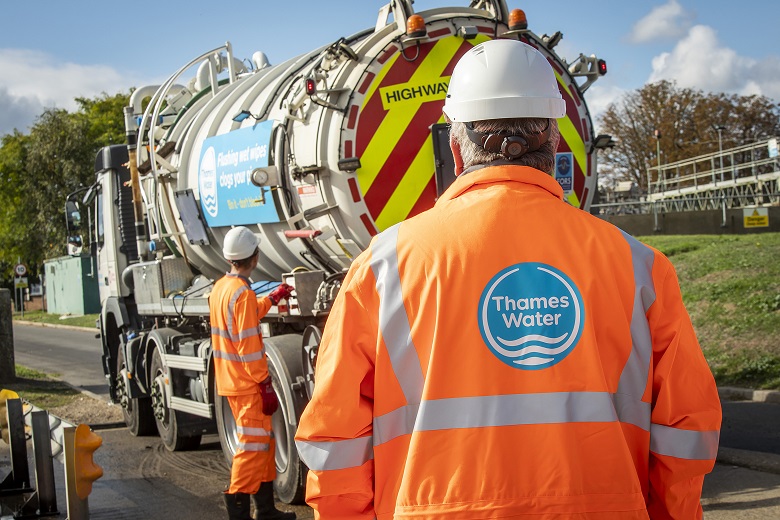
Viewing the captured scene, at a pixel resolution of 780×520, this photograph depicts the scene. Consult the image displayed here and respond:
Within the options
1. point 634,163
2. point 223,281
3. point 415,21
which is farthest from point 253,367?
point 634,163

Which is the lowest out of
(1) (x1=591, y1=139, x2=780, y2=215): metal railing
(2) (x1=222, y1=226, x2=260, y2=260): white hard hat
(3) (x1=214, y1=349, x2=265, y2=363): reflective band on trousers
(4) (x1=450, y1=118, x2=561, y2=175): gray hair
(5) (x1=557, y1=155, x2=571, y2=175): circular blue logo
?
(3) (x1=214, y1=349, x2=265, y2=363): reflective band on trousers

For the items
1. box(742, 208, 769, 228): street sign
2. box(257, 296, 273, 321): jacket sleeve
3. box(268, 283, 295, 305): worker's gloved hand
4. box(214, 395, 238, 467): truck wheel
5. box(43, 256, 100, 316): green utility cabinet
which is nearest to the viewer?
box(257, 296, 273, 321): jacket sleeve

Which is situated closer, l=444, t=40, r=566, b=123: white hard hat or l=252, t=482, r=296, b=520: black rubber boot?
l=444, t=40, r=566, b=123: white hard hat

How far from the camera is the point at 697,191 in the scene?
106ft

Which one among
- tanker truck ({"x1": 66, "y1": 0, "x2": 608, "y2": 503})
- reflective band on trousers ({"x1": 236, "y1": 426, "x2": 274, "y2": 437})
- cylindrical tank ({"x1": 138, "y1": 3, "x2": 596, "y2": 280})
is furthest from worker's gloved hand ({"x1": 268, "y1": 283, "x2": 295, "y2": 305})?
reflective band on trousers ({"x1": 236, "y1": 426, "x2": 274, "y2": 437})

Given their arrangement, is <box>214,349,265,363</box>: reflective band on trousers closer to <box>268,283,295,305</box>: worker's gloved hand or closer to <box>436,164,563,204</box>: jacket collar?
<box>268,283,295,305</box>: worker's gloved hand

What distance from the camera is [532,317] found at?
2.10 meters

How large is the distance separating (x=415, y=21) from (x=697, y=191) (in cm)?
2833

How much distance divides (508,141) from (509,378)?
579 millimetres

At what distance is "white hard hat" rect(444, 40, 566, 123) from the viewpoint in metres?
2.30

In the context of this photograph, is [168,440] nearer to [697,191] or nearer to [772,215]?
[772,215]

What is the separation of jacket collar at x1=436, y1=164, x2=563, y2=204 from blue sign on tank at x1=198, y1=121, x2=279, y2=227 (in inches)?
188

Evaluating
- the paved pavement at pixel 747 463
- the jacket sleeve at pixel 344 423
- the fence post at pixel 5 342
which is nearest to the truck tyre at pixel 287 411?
the paved pavement at pixel 747 463

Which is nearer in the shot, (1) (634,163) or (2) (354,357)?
(2) (354,357)
